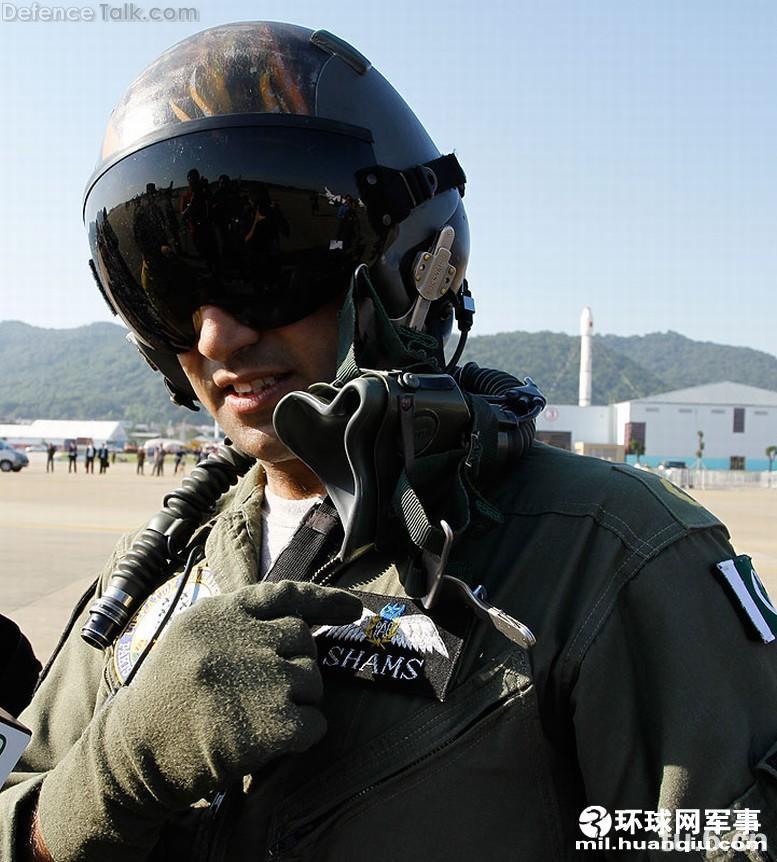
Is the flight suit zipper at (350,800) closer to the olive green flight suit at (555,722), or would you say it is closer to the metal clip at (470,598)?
the olive green flight suit at (555,722)

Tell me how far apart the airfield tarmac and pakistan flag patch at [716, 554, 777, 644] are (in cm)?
496

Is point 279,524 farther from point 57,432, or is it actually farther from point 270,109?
point 57,432

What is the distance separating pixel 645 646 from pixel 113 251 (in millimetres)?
1119

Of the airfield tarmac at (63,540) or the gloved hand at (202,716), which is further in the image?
the airfield tarmac at (63,540)

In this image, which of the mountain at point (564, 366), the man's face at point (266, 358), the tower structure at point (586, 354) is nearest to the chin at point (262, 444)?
the man's face at point (266, 358)

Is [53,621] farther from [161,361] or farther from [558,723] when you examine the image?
[558,723]

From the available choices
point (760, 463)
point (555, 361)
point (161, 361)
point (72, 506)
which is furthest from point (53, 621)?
point (555, 361)

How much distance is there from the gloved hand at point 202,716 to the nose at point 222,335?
0.44m

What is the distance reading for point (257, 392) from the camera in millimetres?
1397

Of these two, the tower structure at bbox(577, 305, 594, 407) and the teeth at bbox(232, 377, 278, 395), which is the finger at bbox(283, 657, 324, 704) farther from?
the tower structure at bbox(577, 305, 594, 407)

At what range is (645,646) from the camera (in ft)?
3.48

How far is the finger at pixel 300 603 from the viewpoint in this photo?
111 centimetres

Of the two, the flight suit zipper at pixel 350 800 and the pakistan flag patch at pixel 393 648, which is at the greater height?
the pakistan flag patch at pixel 393 648

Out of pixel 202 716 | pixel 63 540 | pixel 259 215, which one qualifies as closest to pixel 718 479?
pixel 63 540
